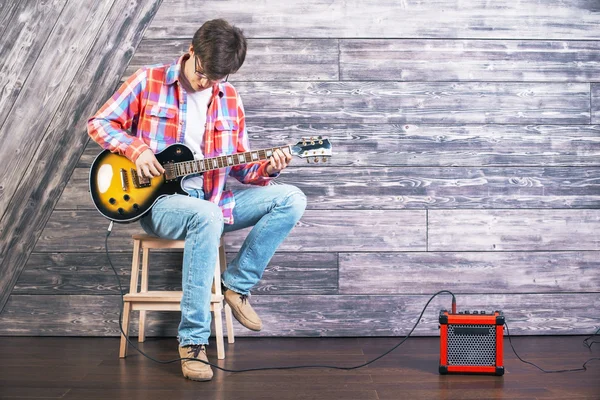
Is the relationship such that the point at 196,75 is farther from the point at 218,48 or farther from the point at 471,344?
the point at 471,344

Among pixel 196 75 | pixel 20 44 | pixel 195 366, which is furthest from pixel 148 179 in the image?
pixel 20 44

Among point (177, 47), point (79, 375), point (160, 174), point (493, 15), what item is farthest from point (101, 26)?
point (493, 15)

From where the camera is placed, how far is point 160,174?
7.73 feet

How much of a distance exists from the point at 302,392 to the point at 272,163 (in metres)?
0.81

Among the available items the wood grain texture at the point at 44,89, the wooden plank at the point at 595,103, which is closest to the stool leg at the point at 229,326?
the wood grain texture at the point at 44,89

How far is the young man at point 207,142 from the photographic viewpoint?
2.28m

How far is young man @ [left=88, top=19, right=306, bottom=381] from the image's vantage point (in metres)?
2.28

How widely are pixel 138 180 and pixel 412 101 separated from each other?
124cm

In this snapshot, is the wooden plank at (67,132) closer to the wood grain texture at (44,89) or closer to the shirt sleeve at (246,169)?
the wood grain texture at (44,89)

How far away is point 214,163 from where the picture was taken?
93.3 inches

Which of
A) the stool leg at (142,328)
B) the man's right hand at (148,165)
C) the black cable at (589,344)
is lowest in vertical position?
the black cable at (589,344)

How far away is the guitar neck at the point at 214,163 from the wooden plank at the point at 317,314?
0.78 meters

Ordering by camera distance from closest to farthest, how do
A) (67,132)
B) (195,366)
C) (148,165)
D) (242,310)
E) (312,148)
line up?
(195,366) < (148,165) < (312,148) < (242,310) < (67,132)

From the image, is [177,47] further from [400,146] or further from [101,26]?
[400,146]
